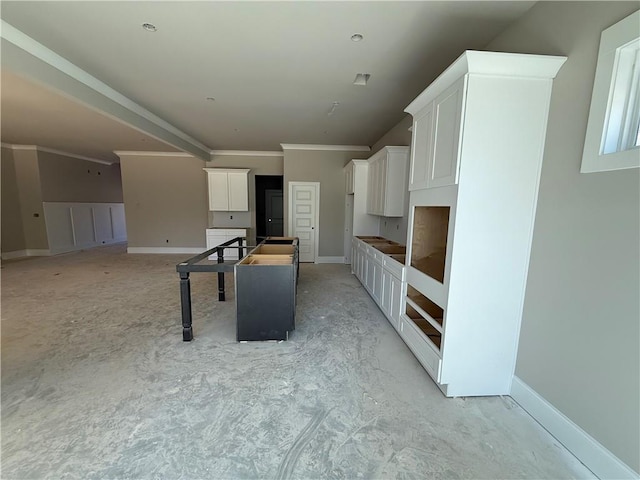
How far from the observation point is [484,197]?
187 centimetres

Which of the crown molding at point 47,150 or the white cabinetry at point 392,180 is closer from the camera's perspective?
the white cabinetry at point 392,180

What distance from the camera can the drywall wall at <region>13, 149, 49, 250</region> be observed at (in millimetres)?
6598

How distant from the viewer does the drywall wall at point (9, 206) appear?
21.0 ft

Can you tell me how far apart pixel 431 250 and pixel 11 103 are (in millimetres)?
6024

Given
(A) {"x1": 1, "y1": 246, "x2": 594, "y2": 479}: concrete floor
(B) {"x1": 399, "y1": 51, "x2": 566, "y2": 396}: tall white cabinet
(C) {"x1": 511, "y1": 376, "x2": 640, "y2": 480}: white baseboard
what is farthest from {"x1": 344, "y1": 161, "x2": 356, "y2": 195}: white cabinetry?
(C) {"x1": 511, "y1": 376, "x2": 640, "y2": 480}: white baseboard

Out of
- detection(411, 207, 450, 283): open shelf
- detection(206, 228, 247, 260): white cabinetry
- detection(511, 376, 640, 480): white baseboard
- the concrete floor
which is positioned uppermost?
detection(411, 207, 450, 283): open shelf

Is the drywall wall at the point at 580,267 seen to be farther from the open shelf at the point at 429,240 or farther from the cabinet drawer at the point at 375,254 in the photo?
the cabinet drawer at the point at 375,254

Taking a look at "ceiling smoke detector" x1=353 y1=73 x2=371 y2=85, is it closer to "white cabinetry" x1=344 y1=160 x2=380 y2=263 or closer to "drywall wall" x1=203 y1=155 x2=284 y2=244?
"white cabinetry" x1=344 y1=160 x2=380 y2=263

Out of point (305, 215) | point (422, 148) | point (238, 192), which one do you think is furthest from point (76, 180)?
point (422, 148)

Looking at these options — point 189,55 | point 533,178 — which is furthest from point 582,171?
point 189,55

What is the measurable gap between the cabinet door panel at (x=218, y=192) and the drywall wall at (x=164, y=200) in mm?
729

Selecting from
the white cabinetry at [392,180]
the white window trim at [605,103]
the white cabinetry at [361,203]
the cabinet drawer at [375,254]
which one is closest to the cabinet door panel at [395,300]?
the cabinet drawer at [375,254]

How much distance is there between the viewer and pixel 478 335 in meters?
2.02

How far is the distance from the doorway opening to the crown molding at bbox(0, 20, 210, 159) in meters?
4.64
